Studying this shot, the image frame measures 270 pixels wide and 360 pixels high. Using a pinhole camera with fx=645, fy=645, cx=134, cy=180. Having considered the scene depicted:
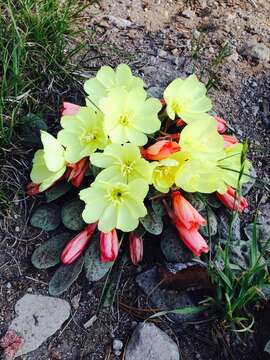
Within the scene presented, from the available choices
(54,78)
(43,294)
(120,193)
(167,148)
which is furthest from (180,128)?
(43,294)

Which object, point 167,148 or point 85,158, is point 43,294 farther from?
point 167,148

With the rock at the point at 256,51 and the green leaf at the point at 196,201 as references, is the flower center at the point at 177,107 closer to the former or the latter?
the green leaf at the point at 196,201

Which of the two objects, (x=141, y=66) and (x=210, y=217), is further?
(x=141, y=66)

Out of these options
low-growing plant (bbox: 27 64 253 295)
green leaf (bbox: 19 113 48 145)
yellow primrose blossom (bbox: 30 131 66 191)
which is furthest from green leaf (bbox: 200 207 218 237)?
green leaf (bbox: 19 113 48 145)

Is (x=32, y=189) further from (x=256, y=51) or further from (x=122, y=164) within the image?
(x=256, y=51)

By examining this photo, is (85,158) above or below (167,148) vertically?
below
